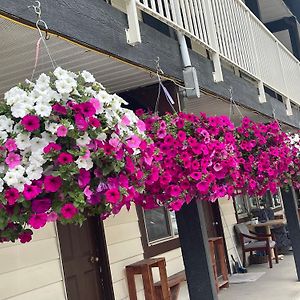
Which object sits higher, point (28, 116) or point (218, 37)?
point (218, 37)

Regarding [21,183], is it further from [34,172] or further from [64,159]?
[64,159]

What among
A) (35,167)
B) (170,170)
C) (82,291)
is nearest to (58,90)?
(35,167)

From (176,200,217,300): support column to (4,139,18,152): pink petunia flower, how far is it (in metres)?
2.62

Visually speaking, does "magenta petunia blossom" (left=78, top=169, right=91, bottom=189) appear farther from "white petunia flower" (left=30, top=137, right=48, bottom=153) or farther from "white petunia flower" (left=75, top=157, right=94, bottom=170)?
"white petunia flower" (left=30, top=137, right=48, bottom=153)

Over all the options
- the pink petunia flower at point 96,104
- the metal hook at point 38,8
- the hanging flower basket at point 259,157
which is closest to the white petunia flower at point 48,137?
the pink petunia flower at point 96,104

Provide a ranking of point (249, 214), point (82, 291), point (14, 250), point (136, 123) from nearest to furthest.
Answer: point (136, 123) → point (14, 250) → point (82, 291) → point (249, 214)

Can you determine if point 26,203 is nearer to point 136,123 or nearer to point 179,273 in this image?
point 136,123

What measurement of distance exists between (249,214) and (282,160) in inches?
302

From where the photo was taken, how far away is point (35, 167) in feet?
6.78

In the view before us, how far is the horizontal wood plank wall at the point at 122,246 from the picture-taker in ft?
20.6

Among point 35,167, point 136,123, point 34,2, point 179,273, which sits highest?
point 34,2

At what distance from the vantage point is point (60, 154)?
2094mm

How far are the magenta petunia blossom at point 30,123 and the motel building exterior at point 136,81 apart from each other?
0.73m

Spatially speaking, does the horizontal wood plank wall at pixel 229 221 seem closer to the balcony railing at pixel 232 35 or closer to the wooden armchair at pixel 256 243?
the wooden armchair at pixel 256 243
